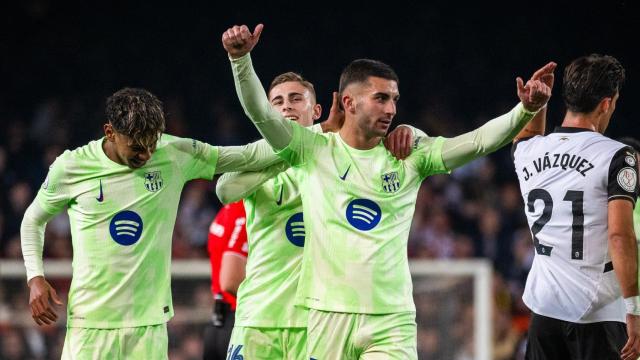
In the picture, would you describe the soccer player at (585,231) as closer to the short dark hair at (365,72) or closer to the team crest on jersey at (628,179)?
the team crest on jersey at (628,179)

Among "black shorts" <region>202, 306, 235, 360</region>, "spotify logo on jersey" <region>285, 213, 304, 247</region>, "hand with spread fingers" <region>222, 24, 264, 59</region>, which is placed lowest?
"black shorts" <region>202, 306, 235, 360</region>

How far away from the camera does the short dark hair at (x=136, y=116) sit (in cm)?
480

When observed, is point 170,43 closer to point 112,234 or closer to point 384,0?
point 384,0

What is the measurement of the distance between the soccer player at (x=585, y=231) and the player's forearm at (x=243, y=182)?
1295mm

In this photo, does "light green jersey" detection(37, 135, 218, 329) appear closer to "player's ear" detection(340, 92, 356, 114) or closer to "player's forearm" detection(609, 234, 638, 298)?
"player's ear" detection(340, 92, 356, 114)

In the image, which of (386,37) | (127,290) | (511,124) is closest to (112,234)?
(127,290)

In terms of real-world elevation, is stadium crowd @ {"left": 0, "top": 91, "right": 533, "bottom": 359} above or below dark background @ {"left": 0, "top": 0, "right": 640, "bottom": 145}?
below

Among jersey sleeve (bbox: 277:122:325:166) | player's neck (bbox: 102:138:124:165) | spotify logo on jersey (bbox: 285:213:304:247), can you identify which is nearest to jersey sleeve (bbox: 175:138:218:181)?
player's neck (bbox: 102:138:124:165)

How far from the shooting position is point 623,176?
179 inches

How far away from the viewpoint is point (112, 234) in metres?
4.88

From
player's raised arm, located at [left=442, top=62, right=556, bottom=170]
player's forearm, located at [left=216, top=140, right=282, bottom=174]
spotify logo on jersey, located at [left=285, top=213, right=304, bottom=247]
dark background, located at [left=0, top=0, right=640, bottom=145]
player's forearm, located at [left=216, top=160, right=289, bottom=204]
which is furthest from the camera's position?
dark background, located at [left=0, top=0, right=640, bottom=145]

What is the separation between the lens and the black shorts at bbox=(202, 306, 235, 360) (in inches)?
273

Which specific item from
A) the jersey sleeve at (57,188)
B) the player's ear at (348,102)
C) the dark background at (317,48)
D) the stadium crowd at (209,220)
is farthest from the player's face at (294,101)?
the dark background at (317,48)

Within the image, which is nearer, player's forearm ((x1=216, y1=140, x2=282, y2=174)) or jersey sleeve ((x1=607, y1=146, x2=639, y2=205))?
jersey sleeve ((x1=607, y1=146, x2=639, y2=205))
